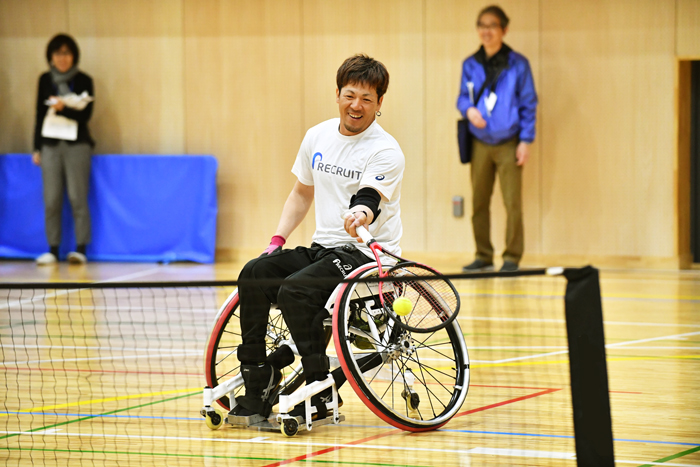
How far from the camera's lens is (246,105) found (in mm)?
8586

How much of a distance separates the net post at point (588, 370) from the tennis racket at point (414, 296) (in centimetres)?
57

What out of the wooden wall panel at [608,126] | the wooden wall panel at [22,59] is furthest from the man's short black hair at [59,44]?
the wooden wall panel at [608,126]

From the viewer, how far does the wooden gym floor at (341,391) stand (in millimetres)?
2930

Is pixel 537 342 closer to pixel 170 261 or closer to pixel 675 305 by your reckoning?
pixel 675 305

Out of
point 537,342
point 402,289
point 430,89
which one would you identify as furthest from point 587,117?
point 402,289

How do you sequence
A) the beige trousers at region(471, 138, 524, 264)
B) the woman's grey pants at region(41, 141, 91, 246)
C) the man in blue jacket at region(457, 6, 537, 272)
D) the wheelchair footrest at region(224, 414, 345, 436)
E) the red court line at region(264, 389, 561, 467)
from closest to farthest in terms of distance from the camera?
the red court line at region(264, 389, 561, 467) < the wheelchair footrest at region(224, 414, 345, 436) < the man in blue jacket at region(457, 6, 537, 272) < the beige trousers at region(471, 138, 524, 264) < the woman's grey pants at region(41, 141, 91, 246)

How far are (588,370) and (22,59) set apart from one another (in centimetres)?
780

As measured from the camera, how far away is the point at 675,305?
591 cm

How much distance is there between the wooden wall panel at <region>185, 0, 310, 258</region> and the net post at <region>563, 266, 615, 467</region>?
19.9 feet

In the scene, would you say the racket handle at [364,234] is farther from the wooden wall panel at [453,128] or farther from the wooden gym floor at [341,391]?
the wooden wall panel at [453,128]

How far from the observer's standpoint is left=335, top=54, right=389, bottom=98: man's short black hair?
3.32 meters

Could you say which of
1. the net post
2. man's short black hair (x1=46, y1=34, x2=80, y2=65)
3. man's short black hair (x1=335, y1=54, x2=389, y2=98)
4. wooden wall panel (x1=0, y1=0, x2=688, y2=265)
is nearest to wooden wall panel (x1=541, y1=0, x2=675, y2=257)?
wooden wall panel (x1=0, y1=0, x2=688, y2=265)

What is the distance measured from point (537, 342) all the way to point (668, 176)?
348 centimetres

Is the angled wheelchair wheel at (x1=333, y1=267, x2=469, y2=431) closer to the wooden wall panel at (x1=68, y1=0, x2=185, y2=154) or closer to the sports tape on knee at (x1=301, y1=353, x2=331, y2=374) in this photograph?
the sports tape on knee at (x1=301, y1=353, x2=331, y2=374)
